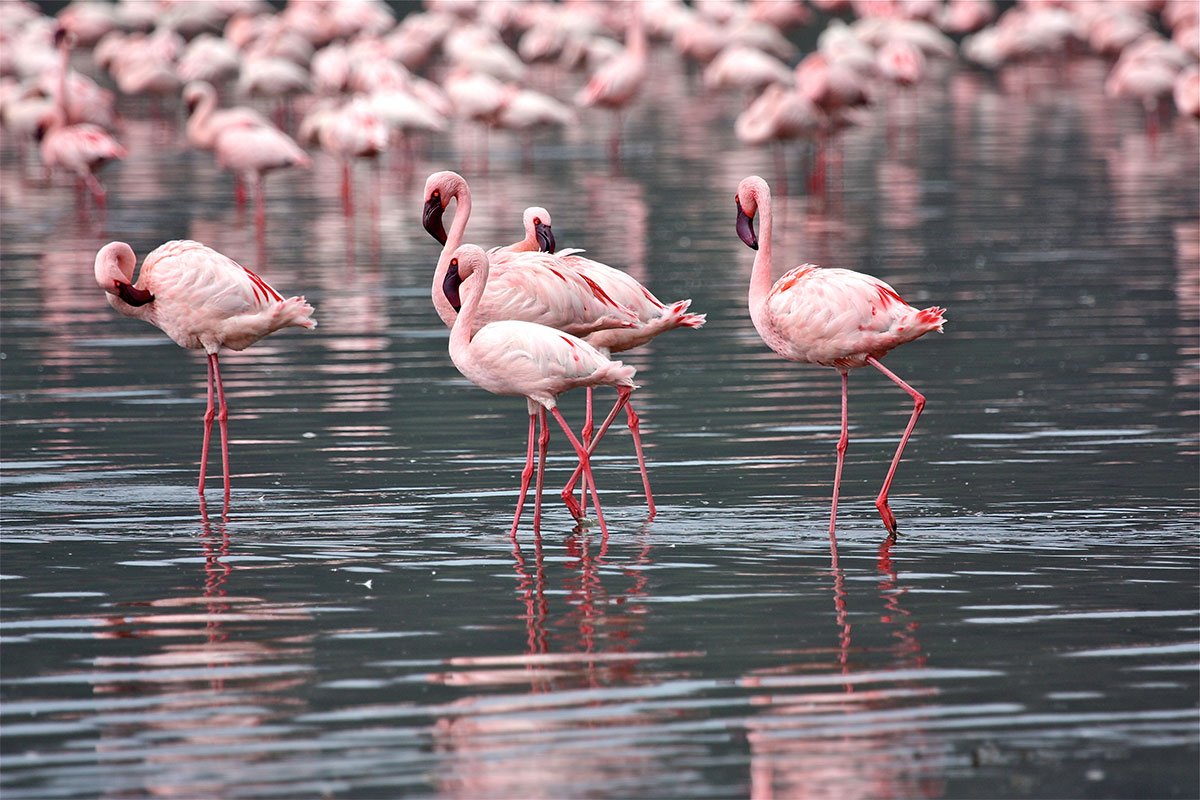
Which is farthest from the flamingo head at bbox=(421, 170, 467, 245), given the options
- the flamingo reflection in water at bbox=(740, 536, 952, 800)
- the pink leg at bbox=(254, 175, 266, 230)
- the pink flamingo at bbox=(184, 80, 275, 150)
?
the pink flamingo at bbox=(184, 80, 275, 150)

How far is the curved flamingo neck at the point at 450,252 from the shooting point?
833 centimetres

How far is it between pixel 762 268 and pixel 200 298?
95.9 inches

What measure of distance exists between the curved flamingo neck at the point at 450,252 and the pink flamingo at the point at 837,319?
47.1 inches

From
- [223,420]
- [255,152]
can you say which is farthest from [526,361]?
[255,152]

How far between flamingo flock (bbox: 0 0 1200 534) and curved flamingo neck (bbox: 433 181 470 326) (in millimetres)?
19

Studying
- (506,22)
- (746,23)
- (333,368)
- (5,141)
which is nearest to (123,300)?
(333,368)

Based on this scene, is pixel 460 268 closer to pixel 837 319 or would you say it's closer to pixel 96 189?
pixel 837 319

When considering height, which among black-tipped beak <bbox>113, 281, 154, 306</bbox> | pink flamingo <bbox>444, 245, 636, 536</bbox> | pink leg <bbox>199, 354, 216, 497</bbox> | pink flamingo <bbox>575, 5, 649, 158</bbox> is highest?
pink flamingo <bbox>575, 5, 649, 158</bbox>

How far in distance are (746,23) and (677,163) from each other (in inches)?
518

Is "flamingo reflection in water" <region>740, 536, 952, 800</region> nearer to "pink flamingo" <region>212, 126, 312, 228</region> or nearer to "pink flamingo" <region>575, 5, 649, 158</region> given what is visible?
"pink flamingo" <region>212, 126, 312, 228</region>

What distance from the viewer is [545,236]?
29.1 feet

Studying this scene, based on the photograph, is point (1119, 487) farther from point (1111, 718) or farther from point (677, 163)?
point (677, 163)

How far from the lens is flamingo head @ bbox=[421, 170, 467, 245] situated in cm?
883

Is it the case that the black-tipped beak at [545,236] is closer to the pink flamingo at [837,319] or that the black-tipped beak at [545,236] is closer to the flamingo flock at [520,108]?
the flamingo flock at [520,108]
